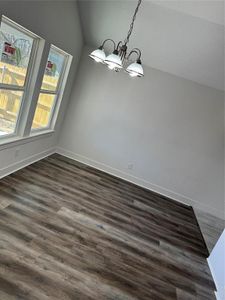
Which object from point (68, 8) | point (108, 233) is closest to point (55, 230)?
point (108, 233)

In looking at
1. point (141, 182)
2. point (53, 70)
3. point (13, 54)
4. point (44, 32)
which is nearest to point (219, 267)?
point (141, 182)

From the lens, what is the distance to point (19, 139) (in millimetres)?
3920

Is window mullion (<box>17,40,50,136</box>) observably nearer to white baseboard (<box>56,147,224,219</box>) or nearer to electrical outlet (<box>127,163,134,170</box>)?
white baseboard (<box>56,147,224,219</box>)

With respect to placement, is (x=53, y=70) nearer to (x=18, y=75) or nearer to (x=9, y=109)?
(x=18, y=75)

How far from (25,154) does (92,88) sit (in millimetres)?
2026

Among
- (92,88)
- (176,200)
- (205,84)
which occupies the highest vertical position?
A: (205,84)

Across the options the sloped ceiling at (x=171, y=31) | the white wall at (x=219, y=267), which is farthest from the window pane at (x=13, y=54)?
the white wall at (x=219, y=267)

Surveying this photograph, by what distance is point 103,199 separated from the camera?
4352 mm

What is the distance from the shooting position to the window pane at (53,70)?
4.45 meters

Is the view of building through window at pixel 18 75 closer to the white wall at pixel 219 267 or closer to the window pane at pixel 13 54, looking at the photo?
the window pane at pixel 13 54

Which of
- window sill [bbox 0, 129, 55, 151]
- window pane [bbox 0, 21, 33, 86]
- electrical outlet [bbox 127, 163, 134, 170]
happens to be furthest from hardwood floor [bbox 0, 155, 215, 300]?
window pane [bbox 0, 21, 33, 86]

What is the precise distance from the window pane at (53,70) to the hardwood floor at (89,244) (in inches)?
56.0

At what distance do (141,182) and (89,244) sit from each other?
9.07 ft

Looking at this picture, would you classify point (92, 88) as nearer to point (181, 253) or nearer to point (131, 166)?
point (131, 166)
